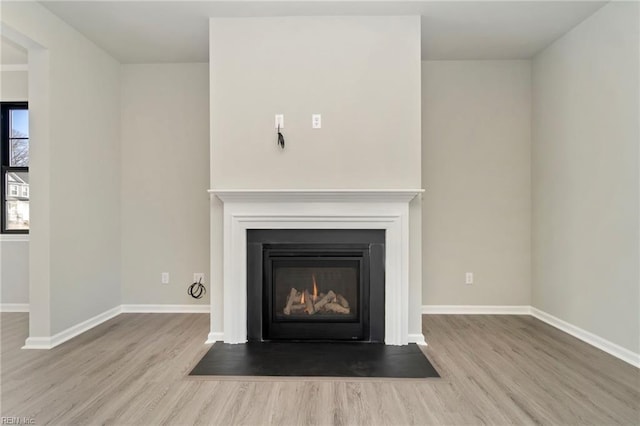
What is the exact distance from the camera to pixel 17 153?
382 cm

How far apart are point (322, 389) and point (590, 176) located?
8.50ft

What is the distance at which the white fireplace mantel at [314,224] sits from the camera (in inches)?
110

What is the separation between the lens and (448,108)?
3.65 m

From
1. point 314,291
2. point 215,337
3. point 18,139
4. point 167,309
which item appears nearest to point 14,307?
point 167,309

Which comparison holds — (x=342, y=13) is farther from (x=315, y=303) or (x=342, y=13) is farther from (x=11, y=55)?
(x=11, y=55)

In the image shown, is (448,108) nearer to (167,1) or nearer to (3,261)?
(167,1)

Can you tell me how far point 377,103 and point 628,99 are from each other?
1728 millimetres

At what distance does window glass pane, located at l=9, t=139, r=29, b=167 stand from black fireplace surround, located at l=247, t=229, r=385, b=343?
2.86 meters

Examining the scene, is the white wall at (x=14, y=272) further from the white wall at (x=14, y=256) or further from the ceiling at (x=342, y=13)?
the ceiling at (x=342, y=13)

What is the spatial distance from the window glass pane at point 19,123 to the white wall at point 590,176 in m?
5.33

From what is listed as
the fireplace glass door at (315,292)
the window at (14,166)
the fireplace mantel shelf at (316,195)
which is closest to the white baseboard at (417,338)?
the fireplace glass door at (315,292)

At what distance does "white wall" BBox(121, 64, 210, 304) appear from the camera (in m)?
3.70

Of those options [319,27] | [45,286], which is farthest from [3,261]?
[319,27]

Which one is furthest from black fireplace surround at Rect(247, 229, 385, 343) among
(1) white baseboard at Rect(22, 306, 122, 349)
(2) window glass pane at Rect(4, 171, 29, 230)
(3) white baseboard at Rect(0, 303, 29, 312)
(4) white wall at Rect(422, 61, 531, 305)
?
(2) window glass pane at Rect(4, 171, 29, 230)
